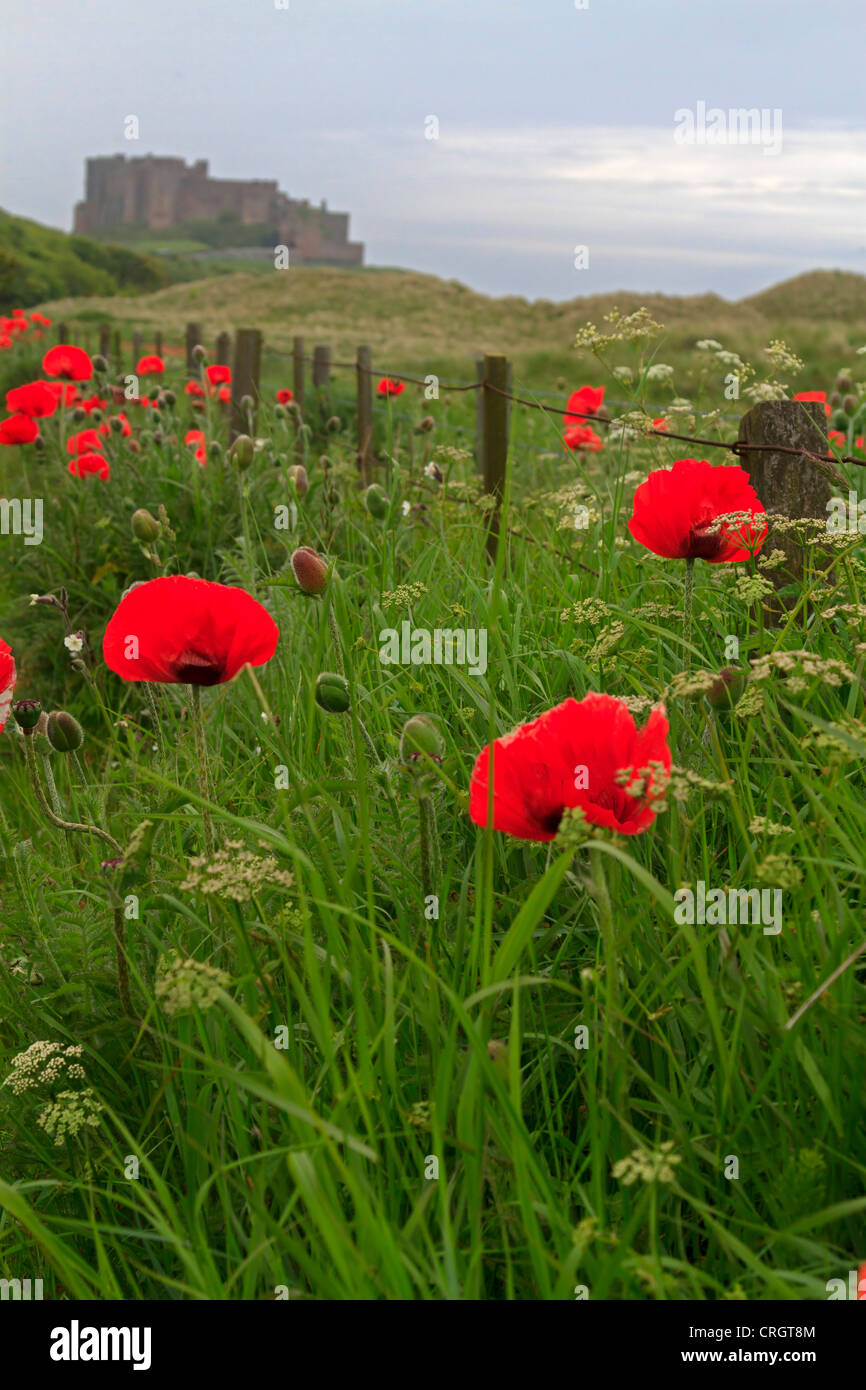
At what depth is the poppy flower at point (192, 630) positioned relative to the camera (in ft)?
5.36

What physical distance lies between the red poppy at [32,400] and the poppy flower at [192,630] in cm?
335

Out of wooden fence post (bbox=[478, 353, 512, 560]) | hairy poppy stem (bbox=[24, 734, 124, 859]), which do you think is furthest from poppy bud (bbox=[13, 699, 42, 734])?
wooden fence post (bbox=[478, 353, 512, 560])

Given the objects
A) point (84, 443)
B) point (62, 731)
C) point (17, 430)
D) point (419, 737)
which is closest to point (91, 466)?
point (17, 430)

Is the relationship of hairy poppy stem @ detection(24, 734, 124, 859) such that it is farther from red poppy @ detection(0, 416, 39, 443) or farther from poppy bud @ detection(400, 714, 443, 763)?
red poppy @ detection(0, 416, 39, 443)

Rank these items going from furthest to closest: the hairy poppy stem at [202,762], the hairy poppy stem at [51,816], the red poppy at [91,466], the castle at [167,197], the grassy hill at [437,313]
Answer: the castle at [167,197] < the grassy hill at [437,313] < the red poppy at [91,466] < the hairy poppy stem at [51,816] < the hairy poppy stem at [202,762]

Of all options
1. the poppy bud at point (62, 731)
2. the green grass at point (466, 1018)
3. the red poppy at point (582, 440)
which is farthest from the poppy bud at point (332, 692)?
the red poppy at point (582, 440)

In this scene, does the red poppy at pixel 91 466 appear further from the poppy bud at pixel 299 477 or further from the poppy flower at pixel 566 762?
the poppy flower at pixel 566 762

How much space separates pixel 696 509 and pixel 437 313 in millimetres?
41737

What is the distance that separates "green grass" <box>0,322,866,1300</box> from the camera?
1.26 m

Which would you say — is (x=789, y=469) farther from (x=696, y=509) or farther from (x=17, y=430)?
(x=17, y=430)

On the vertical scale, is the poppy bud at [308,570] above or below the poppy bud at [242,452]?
below

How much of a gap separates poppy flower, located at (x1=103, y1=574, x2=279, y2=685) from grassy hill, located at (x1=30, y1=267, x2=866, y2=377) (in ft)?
69.0

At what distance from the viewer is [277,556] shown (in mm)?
4652
